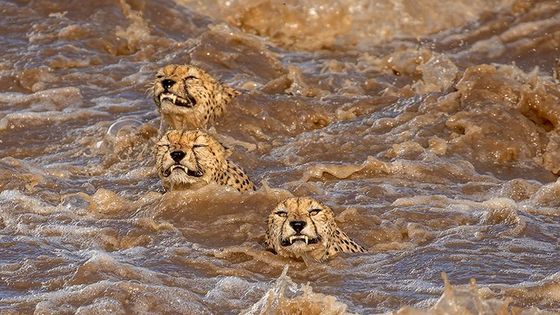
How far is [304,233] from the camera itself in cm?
1068

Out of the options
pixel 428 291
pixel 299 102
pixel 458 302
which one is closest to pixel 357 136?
pixel 299 102

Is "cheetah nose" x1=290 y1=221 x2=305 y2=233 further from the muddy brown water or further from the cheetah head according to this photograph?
the cheetah head

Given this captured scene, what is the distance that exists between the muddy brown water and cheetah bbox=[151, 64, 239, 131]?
0.94ft

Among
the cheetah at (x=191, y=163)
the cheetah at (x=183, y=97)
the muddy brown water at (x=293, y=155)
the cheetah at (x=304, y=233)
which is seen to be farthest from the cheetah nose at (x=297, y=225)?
the cheetah at (x=183, y=97)

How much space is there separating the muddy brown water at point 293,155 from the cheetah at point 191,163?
0.56ft

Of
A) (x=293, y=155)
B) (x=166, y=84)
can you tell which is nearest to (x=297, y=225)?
(x=293, y=155)

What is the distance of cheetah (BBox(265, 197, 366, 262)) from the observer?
10625 mm

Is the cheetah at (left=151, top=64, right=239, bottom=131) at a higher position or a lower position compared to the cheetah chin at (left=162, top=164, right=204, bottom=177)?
lower

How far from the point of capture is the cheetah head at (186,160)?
39.5 feet

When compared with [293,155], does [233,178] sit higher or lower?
higher

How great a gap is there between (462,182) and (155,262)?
11.2ft

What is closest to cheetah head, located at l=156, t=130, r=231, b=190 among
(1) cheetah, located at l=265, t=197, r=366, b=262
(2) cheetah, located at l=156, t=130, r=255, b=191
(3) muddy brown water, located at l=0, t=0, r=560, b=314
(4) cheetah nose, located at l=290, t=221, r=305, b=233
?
(2) cheetah, located at l=156, t=130, r=255, b=191

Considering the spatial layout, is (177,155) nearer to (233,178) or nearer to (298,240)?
(233,178)

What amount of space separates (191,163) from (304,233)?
1699mm
